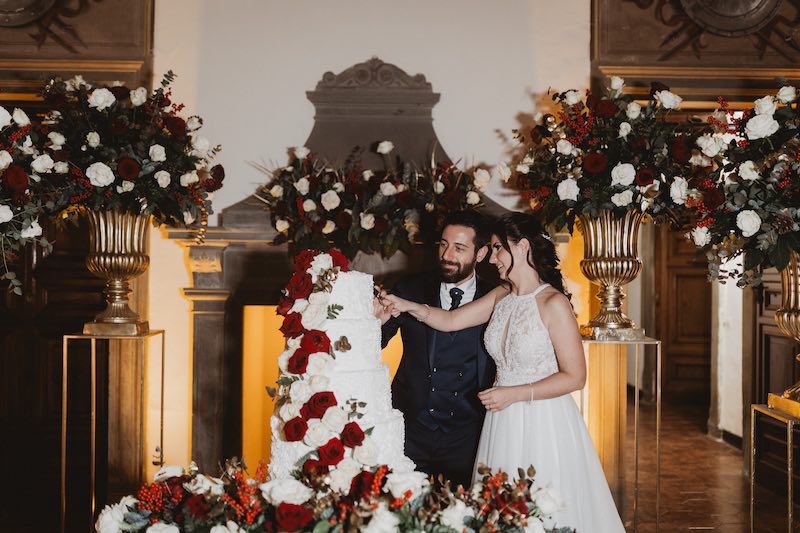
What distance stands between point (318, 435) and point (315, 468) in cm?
14

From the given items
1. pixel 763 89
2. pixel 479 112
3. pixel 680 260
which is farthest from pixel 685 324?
pixel 479 112

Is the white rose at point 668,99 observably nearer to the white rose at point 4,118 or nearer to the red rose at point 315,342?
the red rose at point 315,342

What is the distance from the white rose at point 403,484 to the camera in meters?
2.09

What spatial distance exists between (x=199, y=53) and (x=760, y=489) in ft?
17.4

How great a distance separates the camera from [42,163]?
3.80 meters

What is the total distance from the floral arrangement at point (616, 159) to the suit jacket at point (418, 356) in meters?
0.76

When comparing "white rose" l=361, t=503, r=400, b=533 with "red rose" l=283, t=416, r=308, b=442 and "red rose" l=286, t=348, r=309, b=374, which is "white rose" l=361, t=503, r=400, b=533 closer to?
"red rose" l=283, t=416, r=308, b=442

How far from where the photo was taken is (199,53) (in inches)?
193

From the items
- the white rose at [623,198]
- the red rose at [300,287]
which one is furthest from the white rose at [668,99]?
the red rose at [300,287]

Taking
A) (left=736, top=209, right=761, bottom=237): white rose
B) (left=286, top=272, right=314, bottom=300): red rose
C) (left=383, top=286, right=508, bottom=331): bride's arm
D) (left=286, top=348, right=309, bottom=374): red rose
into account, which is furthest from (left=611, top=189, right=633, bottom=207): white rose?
(left=286, top=348, right=309, bottom=374): red rose

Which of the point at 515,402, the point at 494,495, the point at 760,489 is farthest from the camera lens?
the point at 760,489

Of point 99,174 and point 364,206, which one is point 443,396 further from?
point 99,174

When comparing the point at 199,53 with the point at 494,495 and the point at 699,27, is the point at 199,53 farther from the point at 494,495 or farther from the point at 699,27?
the point at 494,495

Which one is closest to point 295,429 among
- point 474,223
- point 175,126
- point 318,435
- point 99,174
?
point 318,435
